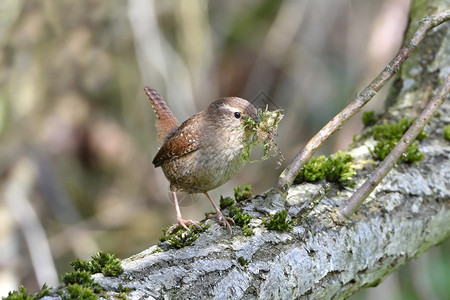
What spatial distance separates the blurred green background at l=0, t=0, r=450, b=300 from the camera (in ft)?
18.5

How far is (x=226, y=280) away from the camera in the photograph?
7.00 ft

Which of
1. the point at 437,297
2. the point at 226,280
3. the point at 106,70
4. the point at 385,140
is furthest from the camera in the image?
the point at 106,70

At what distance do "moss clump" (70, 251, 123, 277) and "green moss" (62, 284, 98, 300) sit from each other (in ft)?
0.58

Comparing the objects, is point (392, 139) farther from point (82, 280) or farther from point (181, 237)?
point (82, 280)

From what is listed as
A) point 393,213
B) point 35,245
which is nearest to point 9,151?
point 35,245

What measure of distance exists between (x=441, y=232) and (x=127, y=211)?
177 inches

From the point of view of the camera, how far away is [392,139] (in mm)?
3367

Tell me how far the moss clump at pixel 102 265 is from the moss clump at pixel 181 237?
0.31 meters

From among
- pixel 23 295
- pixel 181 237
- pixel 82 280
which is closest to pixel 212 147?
pixel 181 237

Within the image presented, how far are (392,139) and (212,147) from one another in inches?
44.8

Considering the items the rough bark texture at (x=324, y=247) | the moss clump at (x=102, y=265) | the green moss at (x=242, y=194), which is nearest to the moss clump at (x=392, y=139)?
the rough bark texture at (x=324, y=247)

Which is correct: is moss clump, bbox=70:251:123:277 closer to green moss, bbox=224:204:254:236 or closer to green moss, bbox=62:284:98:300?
green moss, bbox=62:284:98:300

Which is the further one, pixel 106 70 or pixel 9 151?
pixel 106 70

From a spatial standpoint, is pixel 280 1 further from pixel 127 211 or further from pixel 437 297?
pixel 437 297
